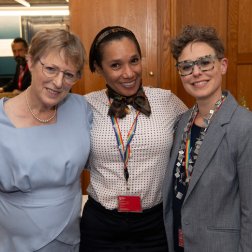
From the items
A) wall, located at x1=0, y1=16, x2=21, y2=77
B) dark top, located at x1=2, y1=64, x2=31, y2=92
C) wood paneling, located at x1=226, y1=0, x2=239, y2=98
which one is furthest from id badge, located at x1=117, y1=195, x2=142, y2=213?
wall, located at x1=0, y1=16, x2=21, y2=77

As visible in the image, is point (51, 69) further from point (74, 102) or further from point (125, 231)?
point (125, 231)

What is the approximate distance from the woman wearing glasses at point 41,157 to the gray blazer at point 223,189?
26.2 inches

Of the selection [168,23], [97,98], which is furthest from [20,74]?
[97,98]

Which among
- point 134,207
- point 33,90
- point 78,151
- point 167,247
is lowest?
point 167,247

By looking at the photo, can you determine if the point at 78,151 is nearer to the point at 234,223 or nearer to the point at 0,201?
the point at 0,201

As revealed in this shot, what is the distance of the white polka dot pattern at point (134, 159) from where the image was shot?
5.20 ft

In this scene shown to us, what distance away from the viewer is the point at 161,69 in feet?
9.62

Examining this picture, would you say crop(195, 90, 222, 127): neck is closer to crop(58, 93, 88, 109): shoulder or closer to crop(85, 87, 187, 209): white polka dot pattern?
crop(85, 87, 187, 209): white polka dot pattern

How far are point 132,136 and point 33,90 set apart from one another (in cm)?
61

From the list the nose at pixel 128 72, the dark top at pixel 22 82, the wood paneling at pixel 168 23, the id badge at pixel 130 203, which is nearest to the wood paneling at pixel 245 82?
the wood paneling at pixel 168 23

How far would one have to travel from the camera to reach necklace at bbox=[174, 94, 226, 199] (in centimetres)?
139

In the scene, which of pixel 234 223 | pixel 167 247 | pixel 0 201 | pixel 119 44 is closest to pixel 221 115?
pixel 234 223

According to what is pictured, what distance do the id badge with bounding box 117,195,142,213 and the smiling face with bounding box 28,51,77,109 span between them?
26.7 inches

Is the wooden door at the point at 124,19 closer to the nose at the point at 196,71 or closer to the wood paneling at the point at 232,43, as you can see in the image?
the wood paneling at the point at 232,43
